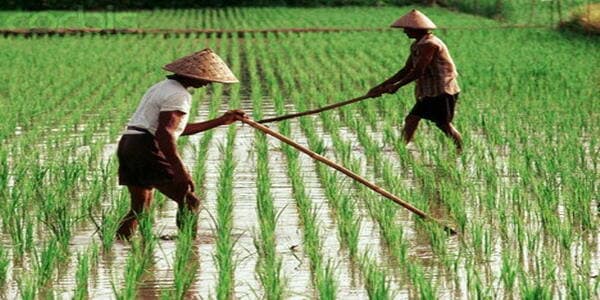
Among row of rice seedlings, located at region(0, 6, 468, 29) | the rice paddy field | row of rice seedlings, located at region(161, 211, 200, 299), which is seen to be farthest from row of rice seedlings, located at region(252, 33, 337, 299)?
row of rice seedlings, located at region(0, 6, 468, 29)

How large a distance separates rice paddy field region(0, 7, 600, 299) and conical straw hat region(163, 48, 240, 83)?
64cm

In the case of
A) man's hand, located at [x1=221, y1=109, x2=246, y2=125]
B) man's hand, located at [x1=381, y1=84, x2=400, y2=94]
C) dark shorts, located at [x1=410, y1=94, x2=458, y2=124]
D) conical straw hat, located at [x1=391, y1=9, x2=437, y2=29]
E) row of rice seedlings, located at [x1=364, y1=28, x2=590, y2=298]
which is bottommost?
row of rice seedlings, located at [x1=364, y1=28, x2=590, y2=298]

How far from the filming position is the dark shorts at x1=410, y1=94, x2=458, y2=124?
26.2 feet

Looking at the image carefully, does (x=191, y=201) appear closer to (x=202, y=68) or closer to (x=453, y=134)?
(x=202, y=68)

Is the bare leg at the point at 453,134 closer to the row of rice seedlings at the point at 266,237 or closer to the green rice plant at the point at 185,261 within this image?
the row of rice seedlings at the point at 266,237

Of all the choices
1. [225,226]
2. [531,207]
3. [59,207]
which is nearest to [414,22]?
[531,207]

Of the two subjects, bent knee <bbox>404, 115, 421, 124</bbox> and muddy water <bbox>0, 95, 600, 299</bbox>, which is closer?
muddy water <bbox>0, 95, 600, 299</bbox>

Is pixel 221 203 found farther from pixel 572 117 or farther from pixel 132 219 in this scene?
pixel 572 117

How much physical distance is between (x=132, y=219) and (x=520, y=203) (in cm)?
194

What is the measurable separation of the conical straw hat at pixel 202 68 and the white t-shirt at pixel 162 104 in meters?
0.08

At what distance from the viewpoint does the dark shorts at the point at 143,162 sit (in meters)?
5.16

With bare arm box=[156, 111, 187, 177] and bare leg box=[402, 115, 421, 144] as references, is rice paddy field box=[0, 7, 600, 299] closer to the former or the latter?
bare leg box=[402, 115, 421, 144]

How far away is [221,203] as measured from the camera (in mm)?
5629

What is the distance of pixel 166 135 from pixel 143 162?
253mm
